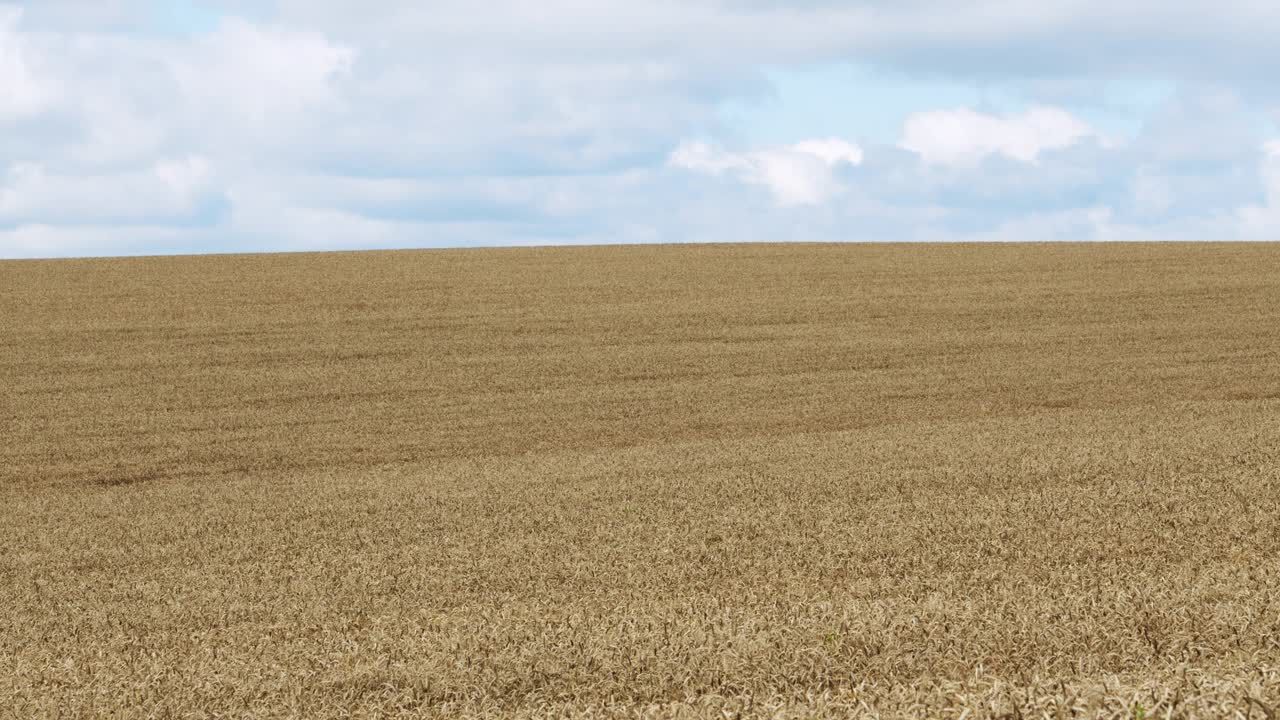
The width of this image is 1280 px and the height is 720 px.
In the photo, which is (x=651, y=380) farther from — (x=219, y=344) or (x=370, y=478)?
(x=219, y=344)

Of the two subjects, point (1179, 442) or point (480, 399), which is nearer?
point (1179, 442)

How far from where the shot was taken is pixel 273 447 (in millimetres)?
17438

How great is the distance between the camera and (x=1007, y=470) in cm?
1141

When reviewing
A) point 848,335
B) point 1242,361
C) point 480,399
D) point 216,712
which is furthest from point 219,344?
point 216,712

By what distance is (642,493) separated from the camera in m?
11.5

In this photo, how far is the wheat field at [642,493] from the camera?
4.23 meters

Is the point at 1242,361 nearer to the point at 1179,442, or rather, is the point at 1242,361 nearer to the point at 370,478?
the point at 1179,442

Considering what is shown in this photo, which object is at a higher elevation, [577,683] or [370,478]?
[577,683]

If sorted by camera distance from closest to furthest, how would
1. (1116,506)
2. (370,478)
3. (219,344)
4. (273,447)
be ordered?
(1116,506), (370,478), (273,447), (219,344)

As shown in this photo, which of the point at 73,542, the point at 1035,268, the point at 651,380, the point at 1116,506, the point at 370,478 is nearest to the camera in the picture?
the point at 1116,506

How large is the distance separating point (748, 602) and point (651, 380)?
15.6 meters

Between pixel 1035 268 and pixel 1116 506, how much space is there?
89.3 ft

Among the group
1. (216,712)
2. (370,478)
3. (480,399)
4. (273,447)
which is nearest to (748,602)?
(216,712)

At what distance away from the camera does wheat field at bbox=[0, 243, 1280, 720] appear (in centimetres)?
423
